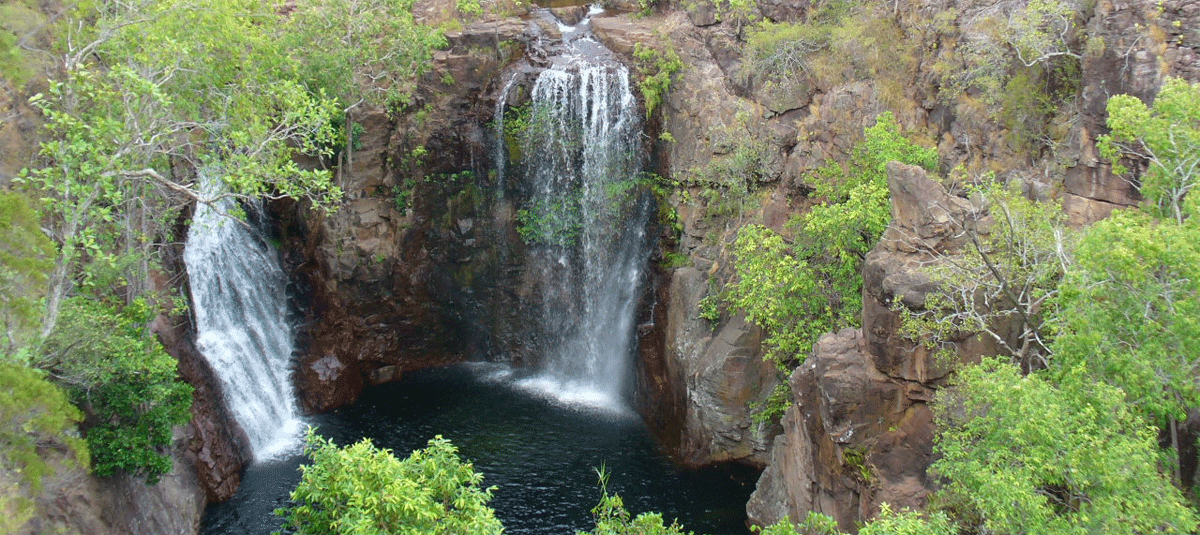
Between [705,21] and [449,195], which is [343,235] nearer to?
[449,195]

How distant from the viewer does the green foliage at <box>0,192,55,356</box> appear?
13.5 metres

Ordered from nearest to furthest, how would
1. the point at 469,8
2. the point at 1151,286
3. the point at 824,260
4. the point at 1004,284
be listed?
the point at 1151,286 < the point at 1004,284 < the point at 824,260 < the point at 469,8

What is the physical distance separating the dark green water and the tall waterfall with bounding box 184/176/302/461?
1433 millimetres

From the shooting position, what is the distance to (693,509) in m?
23.1

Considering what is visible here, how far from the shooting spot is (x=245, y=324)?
89.7 ft

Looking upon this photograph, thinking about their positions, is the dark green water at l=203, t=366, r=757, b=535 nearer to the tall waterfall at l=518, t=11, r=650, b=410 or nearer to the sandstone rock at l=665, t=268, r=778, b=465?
the sandstone rock at l=665, t=268, r=778, b=465

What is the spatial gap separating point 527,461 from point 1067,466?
1661 centimetres

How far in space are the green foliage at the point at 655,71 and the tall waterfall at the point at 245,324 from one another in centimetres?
1454

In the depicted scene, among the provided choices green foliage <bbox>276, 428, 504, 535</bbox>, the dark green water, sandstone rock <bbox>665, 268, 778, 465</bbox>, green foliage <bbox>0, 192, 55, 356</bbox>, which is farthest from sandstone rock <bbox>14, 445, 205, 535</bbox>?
A: sandstone rock <bbox>665, 268, 778, 465</bbox>

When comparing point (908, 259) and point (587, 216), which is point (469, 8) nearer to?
point (587, 216)

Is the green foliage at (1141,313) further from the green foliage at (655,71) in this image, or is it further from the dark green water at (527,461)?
the green foliage at (655,71)

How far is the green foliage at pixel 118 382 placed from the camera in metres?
16.7

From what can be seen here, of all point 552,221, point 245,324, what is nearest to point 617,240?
point 552,221

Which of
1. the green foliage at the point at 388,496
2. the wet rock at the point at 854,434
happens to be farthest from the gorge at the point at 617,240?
the green foliage at the point at 388,496
